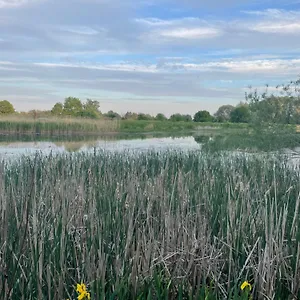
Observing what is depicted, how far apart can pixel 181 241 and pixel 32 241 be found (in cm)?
84

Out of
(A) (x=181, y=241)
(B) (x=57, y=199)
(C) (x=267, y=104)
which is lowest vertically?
(A) (x=181, y=241)

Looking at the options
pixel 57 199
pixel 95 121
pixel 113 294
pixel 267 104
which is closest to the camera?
pixel 113 294

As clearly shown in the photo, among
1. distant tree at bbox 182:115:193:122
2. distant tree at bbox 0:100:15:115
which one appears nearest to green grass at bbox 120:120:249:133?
distant tree at bbox 182:115:193:122

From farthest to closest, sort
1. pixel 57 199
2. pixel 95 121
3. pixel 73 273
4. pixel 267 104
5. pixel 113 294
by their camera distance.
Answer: pixel 95 121 → pixel 267 104 → pixel 57 199 → pixel 73 273 → pixel 113 294

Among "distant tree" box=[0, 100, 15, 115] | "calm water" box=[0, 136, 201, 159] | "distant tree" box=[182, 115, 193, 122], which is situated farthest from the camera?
"distant tree" box=[0, 100, 15, 115]

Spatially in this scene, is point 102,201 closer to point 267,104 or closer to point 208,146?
point 267,104

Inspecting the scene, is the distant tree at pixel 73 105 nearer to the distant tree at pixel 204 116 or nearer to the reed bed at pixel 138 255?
the distant tree at pixel 204 116

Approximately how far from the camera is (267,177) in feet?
15.8

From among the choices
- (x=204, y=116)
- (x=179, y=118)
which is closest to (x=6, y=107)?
(x=179, y=118)

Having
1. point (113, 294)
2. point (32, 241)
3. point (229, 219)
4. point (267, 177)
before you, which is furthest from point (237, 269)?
point (267, 177)

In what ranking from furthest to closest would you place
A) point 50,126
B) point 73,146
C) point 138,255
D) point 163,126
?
point 163,126 < point 50,126 < point 73,146 < point 138,255

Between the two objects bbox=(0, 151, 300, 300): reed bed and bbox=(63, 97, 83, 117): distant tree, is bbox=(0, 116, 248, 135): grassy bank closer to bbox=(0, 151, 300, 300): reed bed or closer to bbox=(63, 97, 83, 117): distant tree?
bbox=(63, 97, 83, 117): distant tree

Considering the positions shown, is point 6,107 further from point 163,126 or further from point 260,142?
point 260,142

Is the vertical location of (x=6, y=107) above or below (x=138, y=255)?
above
